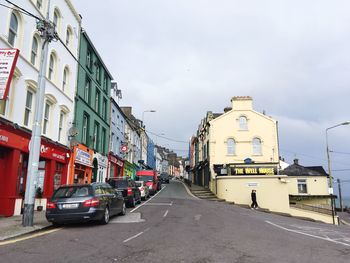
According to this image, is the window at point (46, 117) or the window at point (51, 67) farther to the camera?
the window at point (51, 67)

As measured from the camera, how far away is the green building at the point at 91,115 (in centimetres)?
2564

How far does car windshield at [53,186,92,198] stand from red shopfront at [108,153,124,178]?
72.6 ft

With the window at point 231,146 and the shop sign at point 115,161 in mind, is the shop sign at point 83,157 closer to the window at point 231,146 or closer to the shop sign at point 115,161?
the shop sign at point 115,161

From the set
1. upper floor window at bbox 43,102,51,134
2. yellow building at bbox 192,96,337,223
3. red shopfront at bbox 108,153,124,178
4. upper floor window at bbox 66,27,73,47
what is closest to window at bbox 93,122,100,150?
red shopfront at bbox 108,153,124,178

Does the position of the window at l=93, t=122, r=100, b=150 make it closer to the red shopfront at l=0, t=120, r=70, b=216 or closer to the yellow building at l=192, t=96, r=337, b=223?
the red shopfront at l=0, t=120, r=70, b=216

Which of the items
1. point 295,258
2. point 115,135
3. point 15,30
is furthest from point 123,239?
point 115,135

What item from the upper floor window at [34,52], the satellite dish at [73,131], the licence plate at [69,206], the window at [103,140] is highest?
the upper floor window at [34,52]

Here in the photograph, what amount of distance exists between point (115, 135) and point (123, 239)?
2923cm

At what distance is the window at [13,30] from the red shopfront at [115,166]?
20043mm

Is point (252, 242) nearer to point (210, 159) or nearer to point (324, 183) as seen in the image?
point (210, 159)

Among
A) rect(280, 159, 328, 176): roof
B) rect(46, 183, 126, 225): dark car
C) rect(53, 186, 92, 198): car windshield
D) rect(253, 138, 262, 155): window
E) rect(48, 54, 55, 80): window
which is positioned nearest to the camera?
rect(46, 183, 126, 225): dark car

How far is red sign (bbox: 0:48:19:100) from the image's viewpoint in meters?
12.4

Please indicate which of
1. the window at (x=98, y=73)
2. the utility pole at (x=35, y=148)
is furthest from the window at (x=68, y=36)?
the utility pole at (x=35, y=148)

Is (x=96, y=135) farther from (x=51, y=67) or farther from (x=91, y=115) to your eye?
(x=51, y=67)
